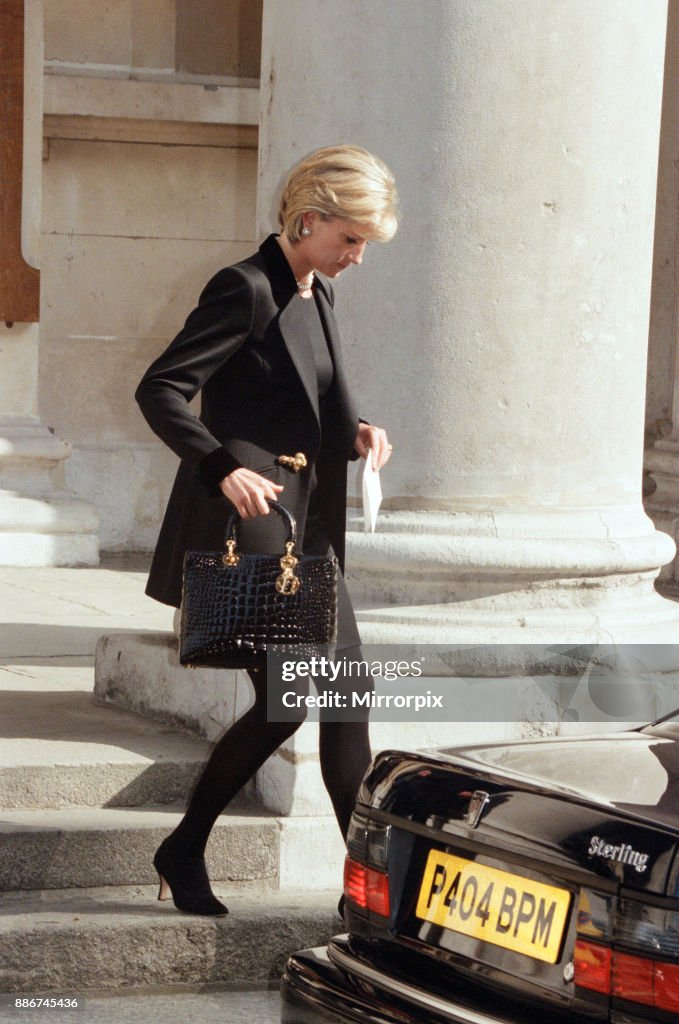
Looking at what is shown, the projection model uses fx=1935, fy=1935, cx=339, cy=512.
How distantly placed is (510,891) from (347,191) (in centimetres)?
172

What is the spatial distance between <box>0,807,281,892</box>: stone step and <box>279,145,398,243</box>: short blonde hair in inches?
67.2

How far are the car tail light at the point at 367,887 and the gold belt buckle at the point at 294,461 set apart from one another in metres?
1.12

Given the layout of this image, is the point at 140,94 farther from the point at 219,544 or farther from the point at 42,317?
the point at 219,544

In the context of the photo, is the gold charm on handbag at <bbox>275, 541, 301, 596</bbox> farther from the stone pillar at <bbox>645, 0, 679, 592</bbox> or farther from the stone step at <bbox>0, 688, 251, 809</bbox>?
the stone pillar at <bbox>645, 0, 679, 592</bbox>

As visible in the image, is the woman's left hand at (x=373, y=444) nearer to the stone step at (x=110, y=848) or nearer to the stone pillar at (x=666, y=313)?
the stone step at (x=110, y=848)

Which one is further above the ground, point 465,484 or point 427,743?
point 465,484

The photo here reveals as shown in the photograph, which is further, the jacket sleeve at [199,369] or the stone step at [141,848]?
the stone step at [141,848]

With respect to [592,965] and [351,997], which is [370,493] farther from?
[592,965]

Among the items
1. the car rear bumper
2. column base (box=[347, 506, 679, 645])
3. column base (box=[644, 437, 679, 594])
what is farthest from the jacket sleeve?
column base (box=[644, 437, 679, 594])

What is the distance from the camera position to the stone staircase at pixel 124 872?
15.3 ft

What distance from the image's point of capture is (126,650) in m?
6.05

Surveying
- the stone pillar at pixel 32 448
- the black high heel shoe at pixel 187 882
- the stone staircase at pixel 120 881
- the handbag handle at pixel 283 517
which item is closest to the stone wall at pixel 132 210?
the stone pillar at pixel 32 448

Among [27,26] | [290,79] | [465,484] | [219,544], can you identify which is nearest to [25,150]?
[27,26]

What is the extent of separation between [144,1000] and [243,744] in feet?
2.48
